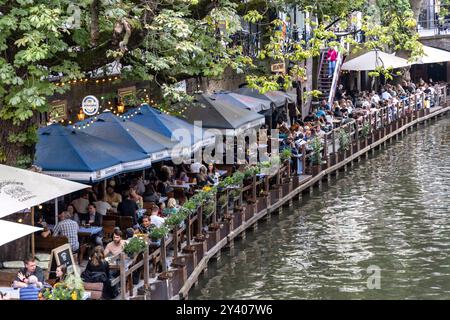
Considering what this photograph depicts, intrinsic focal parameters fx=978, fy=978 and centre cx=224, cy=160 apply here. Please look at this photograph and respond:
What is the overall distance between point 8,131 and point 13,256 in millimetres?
2301

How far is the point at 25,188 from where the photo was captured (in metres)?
16.3

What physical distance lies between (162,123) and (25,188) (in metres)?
7.52

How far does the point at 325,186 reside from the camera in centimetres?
3103

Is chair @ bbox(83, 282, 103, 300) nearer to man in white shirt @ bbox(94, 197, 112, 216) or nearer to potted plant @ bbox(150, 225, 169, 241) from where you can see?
potted plant @ bbox(150, 225, 169, 241)

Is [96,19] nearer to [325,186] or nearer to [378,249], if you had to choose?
[378,249]

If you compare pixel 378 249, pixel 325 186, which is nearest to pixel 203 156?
A: pixel 325 186

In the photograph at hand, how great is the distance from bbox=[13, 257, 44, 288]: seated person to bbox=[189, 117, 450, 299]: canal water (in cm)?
377

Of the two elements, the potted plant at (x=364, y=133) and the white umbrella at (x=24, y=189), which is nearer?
the white umbrella at (x=24, y=189)

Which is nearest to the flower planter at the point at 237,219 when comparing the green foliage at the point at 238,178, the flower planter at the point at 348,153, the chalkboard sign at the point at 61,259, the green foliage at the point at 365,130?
the green foliage at the point at 238,178

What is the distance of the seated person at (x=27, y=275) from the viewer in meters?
15.1

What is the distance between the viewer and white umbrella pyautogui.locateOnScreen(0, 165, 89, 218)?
51.4ft

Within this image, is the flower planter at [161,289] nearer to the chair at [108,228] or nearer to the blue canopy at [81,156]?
the blue canopy at [81,156]

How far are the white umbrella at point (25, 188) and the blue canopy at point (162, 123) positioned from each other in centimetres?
615

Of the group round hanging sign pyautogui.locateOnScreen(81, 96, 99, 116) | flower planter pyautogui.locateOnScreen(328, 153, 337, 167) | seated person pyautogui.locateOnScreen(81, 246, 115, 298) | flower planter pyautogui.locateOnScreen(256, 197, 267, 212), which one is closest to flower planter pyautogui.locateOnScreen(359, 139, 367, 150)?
flower planter pyautogui.locateOnScreen(328, 153, 337, 167)
